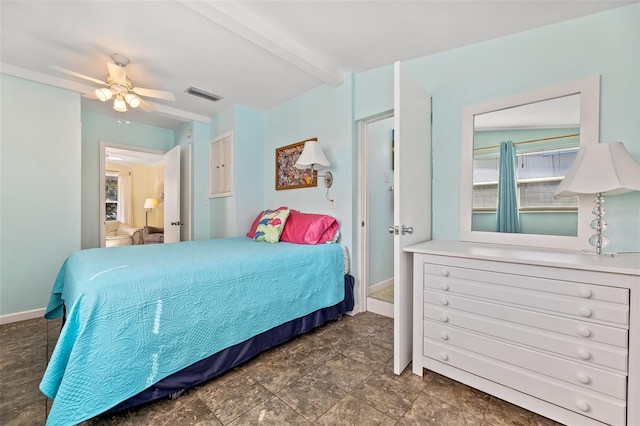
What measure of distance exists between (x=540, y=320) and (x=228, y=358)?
1.79 m

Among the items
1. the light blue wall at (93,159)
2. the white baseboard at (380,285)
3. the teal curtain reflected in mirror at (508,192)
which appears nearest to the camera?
the teal curtain reflected in mirror at (508,192)

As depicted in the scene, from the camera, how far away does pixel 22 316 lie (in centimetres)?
252

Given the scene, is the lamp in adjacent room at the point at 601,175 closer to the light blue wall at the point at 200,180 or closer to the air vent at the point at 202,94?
the air vent at the point at 202,94

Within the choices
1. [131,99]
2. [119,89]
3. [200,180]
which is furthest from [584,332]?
[200,180]

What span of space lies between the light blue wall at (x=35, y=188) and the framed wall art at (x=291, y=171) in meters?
2.21

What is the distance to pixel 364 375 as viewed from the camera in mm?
1646

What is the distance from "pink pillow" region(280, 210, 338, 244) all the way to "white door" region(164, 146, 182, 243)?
2261 mm

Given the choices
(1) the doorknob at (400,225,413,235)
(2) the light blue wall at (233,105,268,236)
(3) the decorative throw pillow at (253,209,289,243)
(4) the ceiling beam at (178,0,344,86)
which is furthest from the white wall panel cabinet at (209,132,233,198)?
(1) the doorknob at (400,225,413,235)

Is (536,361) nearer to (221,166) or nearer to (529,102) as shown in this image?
(529,102)

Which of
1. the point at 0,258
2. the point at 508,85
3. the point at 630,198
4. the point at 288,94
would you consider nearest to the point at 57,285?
the point at 0,258

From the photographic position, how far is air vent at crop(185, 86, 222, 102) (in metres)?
2.94

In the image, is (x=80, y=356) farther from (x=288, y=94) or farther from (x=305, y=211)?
(x=288, y=94)

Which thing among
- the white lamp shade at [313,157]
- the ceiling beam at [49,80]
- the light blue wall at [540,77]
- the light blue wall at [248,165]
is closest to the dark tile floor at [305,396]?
the light blue wall at [540,77]

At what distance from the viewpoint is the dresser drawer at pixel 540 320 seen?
1114 millimetres
